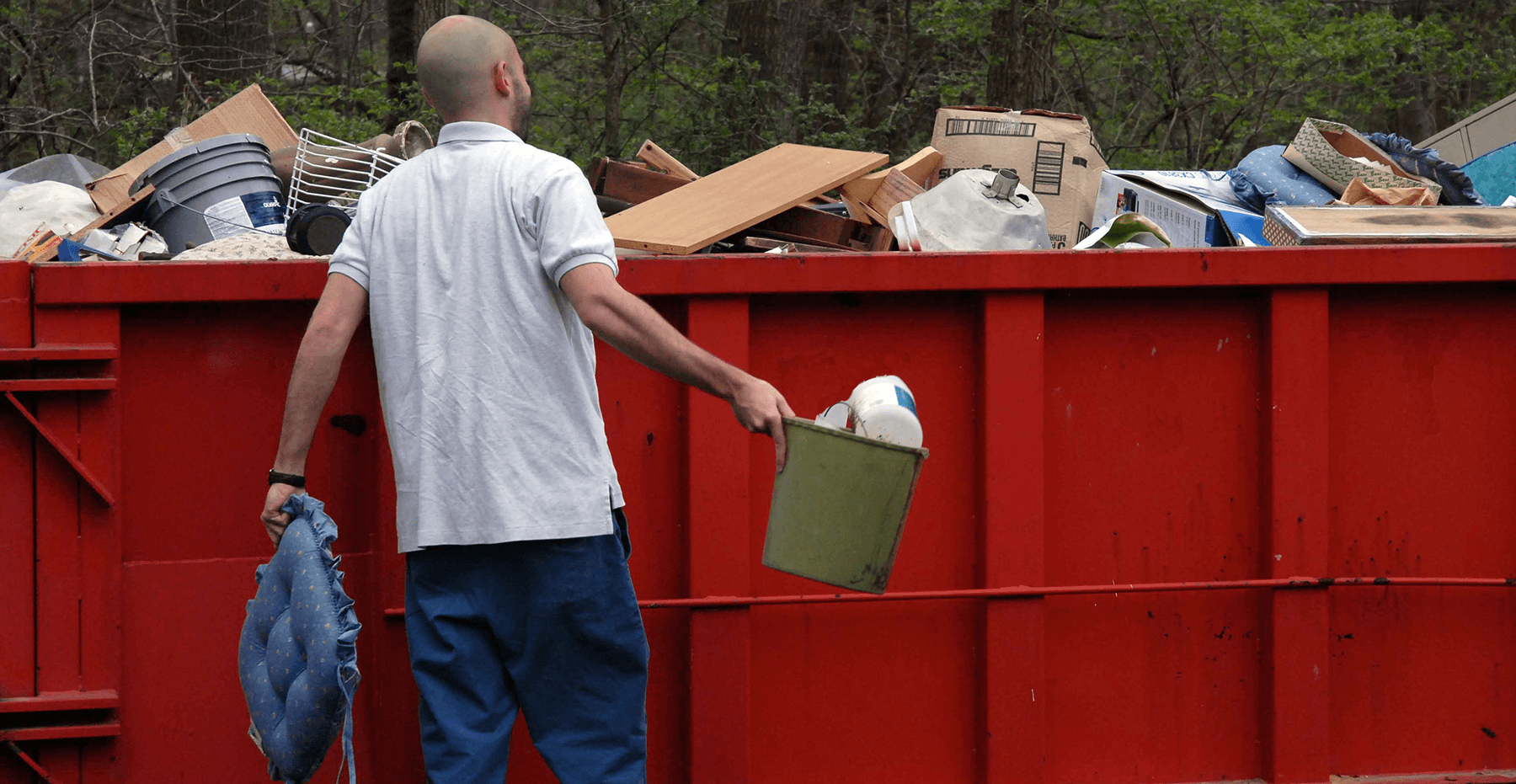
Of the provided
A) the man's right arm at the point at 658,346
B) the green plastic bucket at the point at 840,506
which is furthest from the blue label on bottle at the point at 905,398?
the man's right arm at the point at 658,346

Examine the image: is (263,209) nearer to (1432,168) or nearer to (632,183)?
(632,183)

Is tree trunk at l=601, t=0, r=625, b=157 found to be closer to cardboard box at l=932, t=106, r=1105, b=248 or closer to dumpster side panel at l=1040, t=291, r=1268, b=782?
cardboard box at l=932, t=106, r=1105, b=248

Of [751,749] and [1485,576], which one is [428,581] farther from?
[1485,576]

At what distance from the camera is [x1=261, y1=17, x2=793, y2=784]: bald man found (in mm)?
2111

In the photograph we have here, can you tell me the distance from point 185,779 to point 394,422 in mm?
1025

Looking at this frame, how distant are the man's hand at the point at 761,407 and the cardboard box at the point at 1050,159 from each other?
166 centimetres

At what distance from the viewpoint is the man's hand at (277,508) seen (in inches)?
88.5

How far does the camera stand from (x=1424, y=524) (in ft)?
9.23

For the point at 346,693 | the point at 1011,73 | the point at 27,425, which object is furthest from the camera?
the point at 1011,73

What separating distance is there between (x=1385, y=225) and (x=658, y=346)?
181 centimetres

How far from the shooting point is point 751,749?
2717mm

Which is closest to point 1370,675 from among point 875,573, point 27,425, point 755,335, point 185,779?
point 875,573

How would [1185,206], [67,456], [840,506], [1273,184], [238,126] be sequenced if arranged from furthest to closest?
[238,126]
[1273,184]
[1185,206]
[67,456]
[840,506]

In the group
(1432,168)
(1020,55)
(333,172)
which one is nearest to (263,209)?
(333,172)
